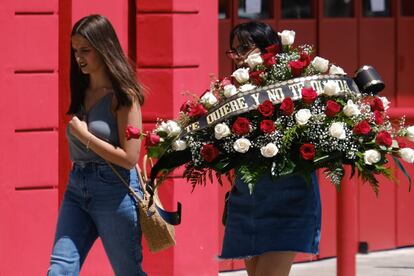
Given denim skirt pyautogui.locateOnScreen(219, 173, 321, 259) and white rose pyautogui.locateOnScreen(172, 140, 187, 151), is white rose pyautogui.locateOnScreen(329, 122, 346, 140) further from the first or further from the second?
white rose pyautogui.locateOnScreen(172, 140, 187, 151)

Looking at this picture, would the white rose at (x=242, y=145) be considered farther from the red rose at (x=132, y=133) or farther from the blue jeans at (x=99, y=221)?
the blue jeans at (x=99, y=221)

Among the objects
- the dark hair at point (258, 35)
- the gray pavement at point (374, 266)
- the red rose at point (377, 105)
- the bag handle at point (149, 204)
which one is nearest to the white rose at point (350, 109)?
the red rose at point (377, 105)

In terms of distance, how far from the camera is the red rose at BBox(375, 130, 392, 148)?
5723mm

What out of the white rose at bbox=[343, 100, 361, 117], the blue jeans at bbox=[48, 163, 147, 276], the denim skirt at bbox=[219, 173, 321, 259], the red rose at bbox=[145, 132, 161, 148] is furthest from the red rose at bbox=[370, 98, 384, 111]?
the blue jeans at bbox=[48, 163, 147, 276]

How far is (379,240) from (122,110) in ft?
14.2

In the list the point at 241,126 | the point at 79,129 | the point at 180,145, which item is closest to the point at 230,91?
the point at 241,126

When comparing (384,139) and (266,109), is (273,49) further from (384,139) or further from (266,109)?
(384,139)

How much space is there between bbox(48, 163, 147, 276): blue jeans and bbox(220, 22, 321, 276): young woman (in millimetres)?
483

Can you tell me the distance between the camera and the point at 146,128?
8.50 metres

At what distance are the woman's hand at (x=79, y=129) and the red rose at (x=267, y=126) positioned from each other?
89cm

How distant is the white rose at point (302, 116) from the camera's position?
5.65m

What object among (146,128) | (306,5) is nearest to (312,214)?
(146,128)

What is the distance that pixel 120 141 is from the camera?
6.21 metres

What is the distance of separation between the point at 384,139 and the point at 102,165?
1.30 m
